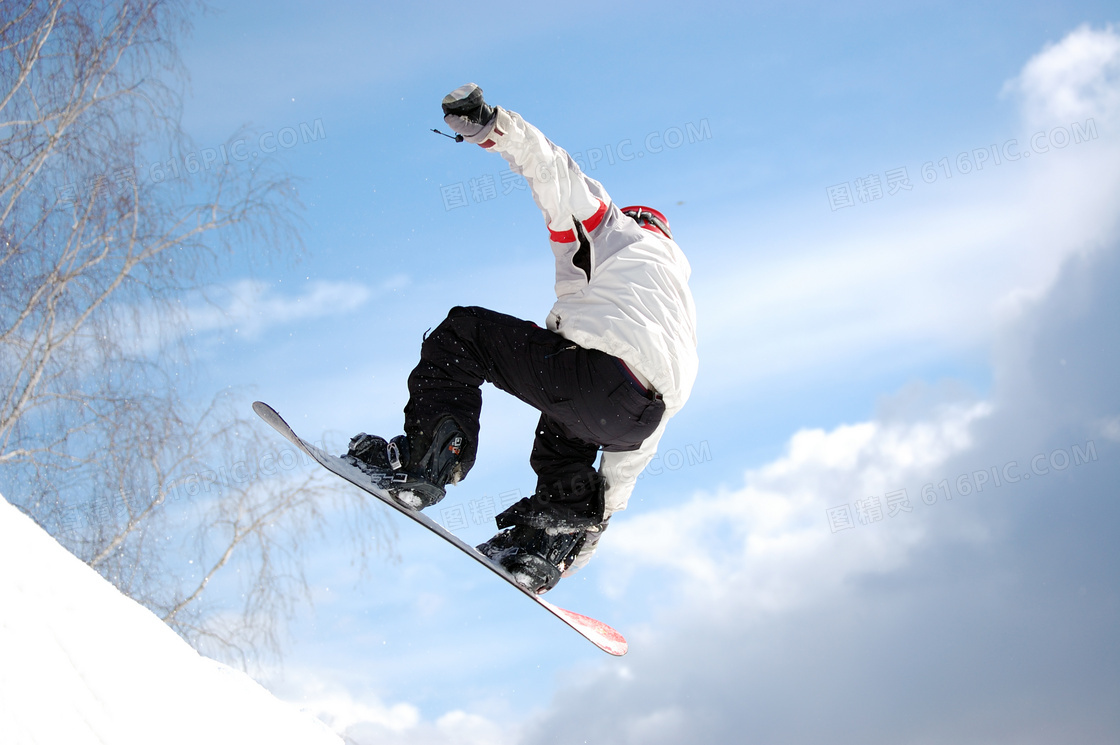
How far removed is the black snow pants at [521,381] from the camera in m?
3.26

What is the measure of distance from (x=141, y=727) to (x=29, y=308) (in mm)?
5727

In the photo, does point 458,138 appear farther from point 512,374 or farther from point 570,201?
point 512,374

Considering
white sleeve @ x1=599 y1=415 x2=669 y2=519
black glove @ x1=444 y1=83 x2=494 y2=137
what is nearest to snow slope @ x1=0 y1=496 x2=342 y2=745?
white sleeve @ x1=599 y1=415 x2=669 y2=519

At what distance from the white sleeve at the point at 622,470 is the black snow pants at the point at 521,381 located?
0.24 metres

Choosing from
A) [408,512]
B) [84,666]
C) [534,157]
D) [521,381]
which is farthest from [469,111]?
[84,666]

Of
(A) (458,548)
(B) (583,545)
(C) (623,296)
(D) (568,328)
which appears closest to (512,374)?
(D) (568,328)

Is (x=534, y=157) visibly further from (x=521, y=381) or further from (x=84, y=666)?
(x=84, y=666)

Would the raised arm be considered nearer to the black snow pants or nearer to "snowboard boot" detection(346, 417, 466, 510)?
the black snow pants

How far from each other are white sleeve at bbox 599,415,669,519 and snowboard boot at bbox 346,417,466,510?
2.77 ft

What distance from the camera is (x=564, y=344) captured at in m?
3.34

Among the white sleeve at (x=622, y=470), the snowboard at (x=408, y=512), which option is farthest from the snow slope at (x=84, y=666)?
the white sleeve at (x=622, y=470)

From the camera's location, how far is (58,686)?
2.28m

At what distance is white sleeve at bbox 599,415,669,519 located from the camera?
12.8 ft

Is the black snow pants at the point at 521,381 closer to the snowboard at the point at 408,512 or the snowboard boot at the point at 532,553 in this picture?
the snowboard at the point at 408,512
